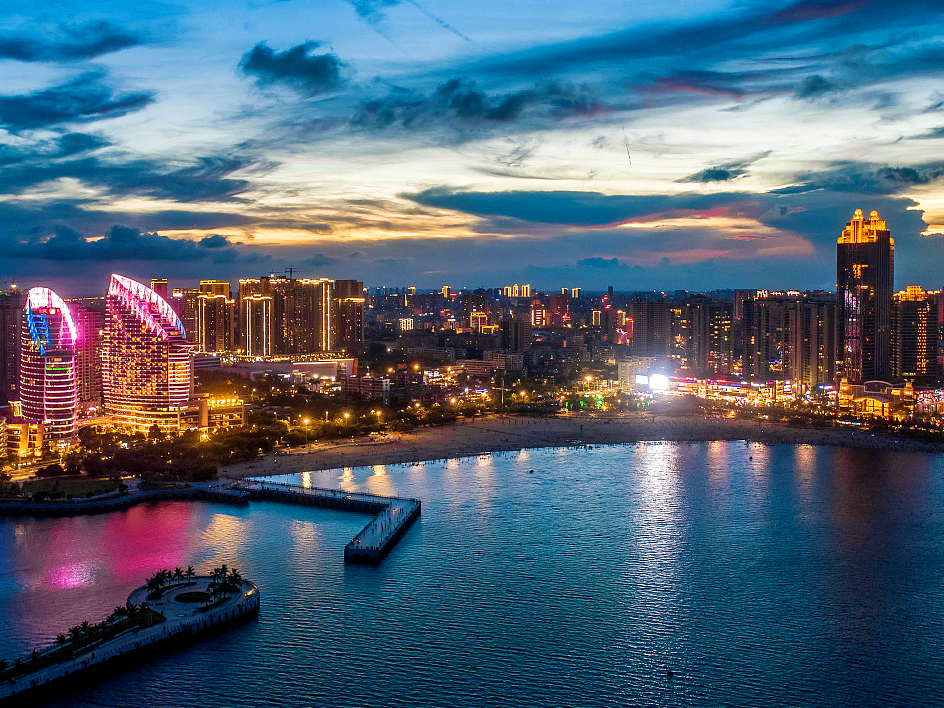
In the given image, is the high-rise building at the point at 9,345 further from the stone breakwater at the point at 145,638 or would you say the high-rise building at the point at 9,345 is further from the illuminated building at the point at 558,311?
the illuminated building at the point at 558,311

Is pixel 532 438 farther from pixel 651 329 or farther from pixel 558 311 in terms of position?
pixel 558 311

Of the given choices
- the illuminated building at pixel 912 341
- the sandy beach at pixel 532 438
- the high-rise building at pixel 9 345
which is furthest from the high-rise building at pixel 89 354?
the illuminated building at pixel 912 341

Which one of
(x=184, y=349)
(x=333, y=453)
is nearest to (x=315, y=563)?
(x=333, y=453)

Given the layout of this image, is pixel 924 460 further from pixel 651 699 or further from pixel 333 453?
pixel 651 699

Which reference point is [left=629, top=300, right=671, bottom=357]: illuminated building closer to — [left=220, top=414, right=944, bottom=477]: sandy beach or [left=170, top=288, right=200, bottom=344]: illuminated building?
[left=220, top=414, right=944, bottom=477]: sandy beach

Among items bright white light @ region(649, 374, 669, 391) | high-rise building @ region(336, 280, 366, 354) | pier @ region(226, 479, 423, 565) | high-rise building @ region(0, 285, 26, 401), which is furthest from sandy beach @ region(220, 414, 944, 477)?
high-rise building @ region(336, 280, 366, 354)
